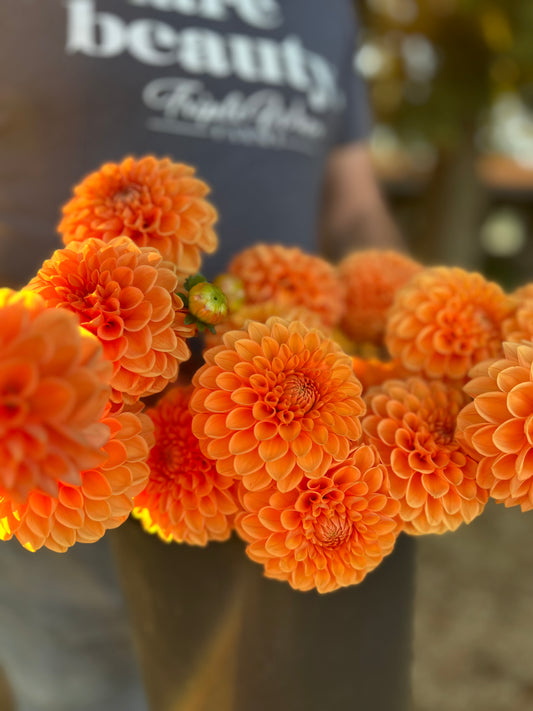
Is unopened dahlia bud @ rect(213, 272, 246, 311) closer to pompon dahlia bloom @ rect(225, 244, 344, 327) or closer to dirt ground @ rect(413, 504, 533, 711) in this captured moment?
pompon dahlia bloom @ rect(225, 244, 344, 327)

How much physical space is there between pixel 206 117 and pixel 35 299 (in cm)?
65

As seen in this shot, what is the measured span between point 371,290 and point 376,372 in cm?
14

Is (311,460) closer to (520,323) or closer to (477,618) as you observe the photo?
(520,323)

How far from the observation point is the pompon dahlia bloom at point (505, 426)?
297mm

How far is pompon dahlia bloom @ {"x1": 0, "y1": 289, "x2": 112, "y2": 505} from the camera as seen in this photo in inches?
8.7

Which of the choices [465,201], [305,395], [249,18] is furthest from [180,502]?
[465,201]

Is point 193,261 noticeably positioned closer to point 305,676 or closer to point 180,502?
point 180,502

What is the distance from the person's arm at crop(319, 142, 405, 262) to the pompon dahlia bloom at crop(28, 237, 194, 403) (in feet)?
2.63

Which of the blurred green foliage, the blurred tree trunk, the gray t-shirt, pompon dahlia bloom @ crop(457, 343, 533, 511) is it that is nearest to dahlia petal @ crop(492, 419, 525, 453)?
pompon dahlia bloom @ crop(457, 343, 533, 511)

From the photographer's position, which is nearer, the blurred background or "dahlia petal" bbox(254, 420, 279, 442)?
Answer: "dahlia petal" bbox(254, 420, 279, 442)

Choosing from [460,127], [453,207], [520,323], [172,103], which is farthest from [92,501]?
[453,207]

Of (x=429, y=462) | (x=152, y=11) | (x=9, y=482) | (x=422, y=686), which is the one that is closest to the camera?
(x=9, y=482)

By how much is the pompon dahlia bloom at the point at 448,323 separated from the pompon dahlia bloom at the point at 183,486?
0.15 metres

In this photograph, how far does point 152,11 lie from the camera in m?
0.77
